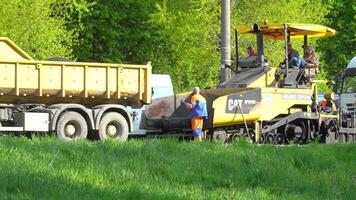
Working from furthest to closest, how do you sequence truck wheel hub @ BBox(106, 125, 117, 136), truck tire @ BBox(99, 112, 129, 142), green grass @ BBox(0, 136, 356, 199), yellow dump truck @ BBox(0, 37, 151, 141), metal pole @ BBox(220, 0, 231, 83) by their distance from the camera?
metal pole @ BBox(220, 0, 231, 83), truck wheel hub @ BBox(106, 125, 117, 136), truck tire @ BBox(99, 112, 129, 142), yellow dump truck @ BBox(0, 37, 151, 141), green grass @ BBox(0, 136, 356, 199)

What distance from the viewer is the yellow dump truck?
68.7ft

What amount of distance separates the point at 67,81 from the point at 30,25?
28.1ft

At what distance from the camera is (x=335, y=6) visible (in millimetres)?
46969

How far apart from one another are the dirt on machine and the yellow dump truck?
1.17 m

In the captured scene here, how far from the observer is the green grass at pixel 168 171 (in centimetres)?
979

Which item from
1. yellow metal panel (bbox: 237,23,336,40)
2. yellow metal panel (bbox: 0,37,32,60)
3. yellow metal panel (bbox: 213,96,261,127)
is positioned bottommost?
yellow metal panel (bbox: 213,96,261,127)

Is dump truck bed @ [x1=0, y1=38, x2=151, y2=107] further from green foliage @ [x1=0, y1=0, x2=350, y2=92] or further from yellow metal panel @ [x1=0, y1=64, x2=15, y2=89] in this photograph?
green foliage @ [x1=0, y1=0, x2=350, y2=92]

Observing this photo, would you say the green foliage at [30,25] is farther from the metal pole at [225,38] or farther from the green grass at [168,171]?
the green grass at [168,171]

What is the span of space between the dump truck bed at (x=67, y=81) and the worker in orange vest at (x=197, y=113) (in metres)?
3.28

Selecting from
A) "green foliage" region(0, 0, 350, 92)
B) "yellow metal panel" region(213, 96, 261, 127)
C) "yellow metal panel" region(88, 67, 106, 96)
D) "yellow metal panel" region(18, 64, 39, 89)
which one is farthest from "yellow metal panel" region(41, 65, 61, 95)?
"green foliage" region(0, 0, 350, 92)

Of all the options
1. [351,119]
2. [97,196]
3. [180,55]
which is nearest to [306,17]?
[180,55]

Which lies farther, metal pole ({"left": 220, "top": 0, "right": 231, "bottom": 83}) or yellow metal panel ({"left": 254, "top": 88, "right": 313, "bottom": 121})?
metal pole ({"left": 220, "top": 0, "right": 231, "bottom": 83})

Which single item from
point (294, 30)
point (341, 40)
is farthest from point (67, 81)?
point (341, 40)

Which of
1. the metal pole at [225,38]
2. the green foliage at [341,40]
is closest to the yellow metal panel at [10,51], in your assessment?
the metal pole at [225,38]
